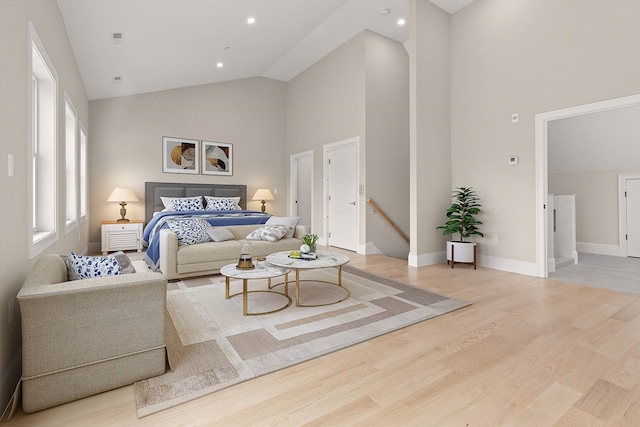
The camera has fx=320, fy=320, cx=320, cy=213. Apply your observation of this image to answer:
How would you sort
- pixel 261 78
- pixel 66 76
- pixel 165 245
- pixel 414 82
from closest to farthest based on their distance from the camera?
pixel 66 76
pixel 165 245
pixel 414 82
pixel 261 78

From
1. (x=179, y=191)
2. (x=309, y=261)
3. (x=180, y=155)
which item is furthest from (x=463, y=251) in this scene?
(x=180, y=155)

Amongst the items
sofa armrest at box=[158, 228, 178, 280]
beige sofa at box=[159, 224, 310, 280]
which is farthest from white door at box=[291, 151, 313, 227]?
sofa armrest at box=[158, 228, 178, 280]

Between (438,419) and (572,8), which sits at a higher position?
(572,8)

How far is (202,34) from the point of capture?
14.1 ft

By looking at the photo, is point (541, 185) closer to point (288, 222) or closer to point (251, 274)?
point (288, 222)

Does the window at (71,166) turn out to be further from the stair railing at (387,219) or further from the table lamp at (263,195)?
the stair railing at (387,219)

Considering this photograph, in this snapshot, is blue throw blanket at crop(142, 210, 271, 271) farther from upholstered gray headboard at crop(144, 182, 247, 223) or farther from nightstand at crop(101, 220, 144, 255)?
upholstered gray headboard at crop(144, 182, 247, 223)

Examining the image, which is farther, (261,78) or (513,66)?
(261,78)

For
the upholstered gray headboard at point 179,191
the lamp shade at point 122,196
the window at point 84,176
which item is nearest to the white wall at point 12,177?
the window at point 84,176

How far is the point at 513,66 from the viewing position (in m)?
4.18

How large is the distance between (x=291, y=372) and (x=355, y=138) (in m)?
4.55

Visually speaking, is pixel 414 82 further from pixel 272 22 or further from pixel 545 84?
pixel 272 22

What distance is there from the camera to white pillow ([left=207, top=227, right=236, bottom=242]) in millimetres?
4223

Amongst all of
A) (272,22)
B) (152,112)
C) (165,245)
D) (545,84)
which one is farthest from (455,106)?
(152,112)
